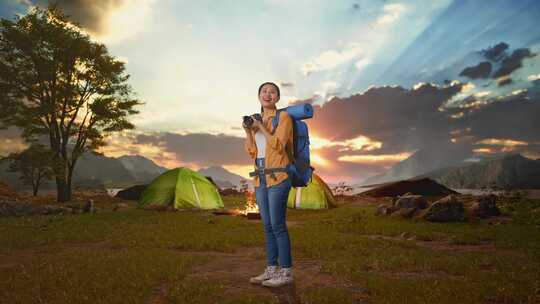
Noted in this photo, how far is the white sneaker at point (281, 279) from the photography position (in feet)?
21.0

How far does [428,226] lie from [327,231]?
471 centimetres

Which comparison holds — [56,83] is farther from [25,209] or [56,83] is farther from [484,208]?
[484,208]

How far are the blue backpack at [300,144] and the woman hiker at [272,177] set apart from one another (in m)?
0.13

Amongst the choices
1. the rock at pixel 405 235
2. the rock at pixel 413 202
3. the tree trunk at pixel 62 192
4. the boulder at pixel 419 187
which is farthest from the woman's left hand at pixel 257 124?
the tree trunk at pixel 62 192

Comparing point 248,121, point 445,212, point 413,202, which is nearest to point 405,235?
point 445,212

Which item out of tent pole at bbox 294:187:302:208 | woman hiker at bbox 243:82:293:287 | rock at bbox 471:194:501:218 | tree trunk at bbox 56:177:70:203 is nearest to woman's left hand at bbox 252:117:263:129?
woman hiker at bbox 243:82:293:287

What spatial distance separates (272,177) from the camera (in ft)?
20.6

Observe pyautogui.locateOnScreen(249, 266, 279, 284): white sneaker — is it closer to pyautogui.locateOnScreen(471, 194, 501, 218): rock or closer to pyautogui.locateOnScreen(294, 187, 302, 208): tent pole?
pyautogui.locateOnScreen(471, 194, 501, 218): rock

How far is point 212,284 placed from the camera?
21.3ft

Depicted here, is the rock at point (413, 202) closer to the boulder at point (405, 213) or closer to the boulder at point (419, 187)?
the boulder at point (405, 213)

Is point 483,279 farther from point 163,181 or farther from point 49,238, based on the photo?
point 163,181

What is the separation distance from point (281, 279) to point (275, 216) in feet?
3.92

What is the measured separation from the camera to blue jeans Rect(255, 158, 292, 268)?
20.6 feet

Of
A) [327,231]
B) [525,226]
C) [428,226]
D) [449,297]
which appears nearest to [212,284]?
[449,297]
